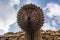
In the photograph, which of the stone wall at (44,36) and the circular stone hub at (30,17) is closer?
the circular stone hub at (30,17)

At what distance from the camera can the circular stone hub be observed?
29.3 feet

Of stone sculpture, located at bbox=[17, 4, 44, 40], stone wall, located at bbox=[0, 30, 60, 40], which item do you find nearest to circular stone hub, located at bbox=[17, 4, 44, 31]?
Result: stone sculpture, located at bbox=[17, 4, 44, 40]

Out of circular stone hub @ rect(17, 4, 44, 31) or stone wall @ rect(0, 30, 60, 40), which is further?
stone wall @ rect(0, 30, 60, 40)

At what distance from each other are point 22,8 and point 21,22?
0.55 metres

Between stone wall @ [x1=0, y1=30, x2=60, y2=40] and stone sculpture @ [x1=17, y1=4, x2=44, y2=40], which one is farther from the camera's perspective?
stone wall @ [x1=0, y1=30, x2=60, y2=40]

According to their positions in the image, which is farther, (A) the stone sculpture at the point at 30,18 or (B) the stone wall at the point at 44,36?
(B) the stone wall at the point at 44,36

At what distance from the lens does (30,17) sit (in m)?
8.95

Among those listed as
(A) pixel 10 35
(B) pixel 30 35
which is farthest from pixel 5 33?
(B) pixel 30 35

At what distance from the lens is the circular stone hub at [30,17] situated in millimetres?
8945

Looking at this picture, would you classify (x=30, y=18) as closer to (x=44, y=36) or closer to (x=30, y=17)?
(x=30, y=17)

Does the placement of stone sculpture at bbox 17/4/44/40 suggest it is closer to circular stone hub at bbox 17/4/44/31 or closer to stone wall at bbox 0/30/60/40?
circular stone hub at bbox 17/4/44/31

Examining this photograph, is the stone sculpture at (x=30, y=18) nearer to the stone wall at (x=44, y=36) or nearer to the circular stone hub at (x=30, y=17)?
the circular stone hub at (x=30, y=17)

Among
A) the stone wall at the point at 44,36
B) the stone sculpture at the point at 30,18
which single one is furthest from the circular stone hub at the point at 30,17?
the stone wall at the point at 44,36

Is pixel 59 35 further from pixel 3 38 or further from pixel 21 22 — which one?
pixel 21 22
